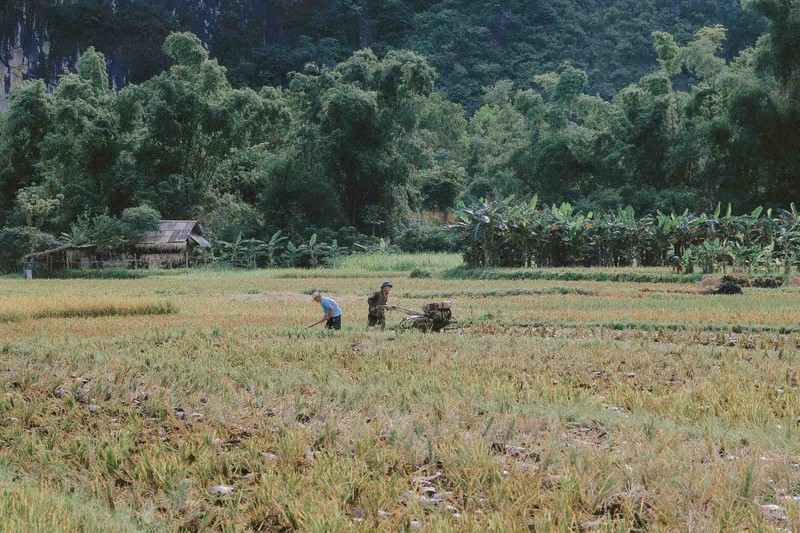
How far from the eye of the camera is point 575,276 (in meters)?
24.4

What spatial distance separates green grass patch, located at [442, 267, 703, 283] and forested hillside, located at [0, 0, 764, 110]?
1665 inches

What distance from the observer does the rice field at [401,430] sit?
456 centimetres

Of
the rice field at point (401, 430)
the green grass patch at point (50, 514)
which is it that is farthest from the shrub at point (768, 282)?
the green grass patch at point (50, 514)

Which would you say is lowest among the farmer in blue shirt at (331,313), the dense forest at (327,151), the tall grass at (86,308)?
the tall grass at (86,308)

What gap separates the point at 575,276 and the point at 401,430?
763 inches

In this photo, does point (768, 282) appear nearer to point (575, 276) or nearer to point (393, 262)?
point (575, 276)

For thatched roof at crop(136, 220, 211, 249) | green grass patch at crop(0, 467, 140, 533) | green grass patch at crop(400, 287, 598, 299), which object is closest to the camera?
green grass patch at crop(0, 467, 140, 533)

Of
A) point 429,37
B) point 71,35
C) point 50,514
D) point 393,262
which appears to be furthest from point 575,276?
point 71,35

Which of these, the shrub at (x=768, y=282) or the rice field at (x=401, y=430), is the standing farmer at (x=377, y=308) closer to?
the rice field at (x=401, y=430)

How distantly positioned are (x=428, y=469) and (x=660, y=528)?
170cm

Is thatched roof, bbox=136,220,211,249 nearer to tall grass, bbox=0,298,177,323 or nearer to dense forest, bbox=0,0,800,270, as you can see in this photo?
dense forest, bbox=0,0,800,270

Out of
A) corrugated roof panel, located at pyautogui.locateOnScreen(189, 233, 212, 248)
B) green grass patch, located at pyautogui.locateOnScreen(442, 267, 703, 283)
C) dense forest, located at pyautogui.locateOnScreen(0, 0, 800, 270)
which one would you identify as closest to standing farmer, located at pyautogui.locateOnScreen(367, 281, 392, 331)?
green grass patch, located at pyautogui.locateOnScreen(442, 267, 703, 283)

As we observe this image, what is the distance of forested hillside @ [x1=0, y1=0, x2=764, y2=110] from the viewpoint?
219 ft

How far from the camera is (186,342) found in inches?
452
